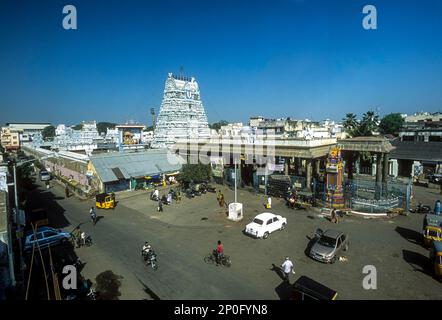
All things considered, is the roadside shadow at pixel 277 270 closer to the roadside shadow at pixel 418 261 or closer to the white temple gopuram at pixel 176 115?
the roadside shadow at pixel 418 261

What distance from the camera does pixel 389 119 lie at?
92375 mm

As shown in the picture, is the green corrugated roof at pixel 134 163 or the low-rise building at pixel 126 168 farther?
the green corrugated roof at pixel 134 163

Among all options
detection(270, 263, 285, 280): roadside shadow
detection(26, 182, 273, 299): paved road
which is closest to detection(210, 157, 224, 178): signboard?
detection(26, 182, 273, 299): paved road

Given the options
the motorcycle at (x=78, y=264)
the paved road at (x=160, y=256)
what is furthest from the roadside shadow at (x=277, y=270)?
the motorcycle at (x=78, y=264)

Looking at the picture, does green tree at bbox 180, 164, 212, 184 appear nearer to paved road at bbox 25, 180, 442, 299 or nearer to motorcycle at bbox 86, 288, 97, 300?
paved road at bbox 25, 180, 442, 299

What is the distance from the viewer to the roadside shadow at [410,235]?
18.9 m

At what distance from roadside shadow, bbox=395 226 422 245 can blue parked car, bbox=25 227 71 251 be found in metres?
25.4

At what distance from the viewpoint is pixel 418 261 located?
15.9 m

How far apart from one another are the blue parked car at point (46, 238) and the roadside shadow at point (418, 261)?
23.3 metres
